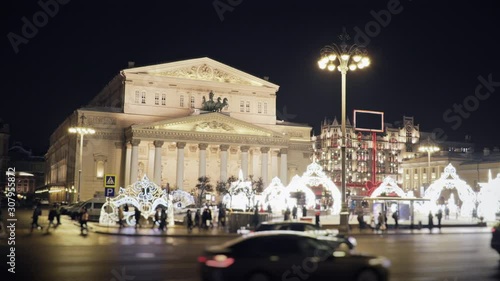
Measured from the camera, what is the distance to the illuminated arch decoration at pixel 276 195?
160 ft

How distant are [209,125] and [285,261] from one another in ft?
198

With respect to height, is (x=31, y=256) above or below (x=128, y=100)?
below

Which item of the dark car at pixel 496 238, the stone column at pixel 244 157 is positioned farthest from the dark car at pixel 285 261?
the stone column at pixel 244 157

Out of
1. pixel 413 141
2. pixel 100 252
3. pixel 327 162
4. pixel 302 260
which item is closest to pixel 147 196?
pixel 100 252

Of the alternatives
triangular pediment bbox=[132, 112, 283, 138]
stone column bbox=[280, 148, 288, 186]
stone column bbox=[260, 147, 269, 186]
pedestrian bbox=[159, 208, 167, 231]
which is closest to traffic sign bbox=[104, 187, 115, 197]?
pedestrian bbox=[159, 208, 167, 231]

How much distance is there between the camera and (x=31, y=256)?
743 inches

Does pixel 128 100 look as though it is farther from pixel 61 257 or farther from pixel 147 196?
pixel 61 257

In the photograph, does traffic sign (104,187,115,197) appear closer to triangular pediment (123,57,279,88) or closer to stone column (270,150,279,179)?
triangular pediment (123,57,279,88)

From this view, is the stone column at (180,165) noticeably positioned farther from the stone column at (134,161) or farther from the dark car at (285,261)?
the dark car at (285,261)

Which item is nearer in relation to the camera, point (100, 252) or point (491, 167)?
point (100, 252)

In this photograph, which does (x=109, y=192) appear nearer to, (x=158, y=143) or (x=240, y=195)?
(x=240, y=195)

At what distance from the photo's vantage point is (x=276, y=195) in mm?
49781

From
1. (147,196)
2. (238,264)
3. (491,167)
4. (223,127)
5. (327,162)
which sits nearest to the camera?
(238,264)

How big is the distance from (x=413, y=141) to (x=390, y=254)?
134666 mm
